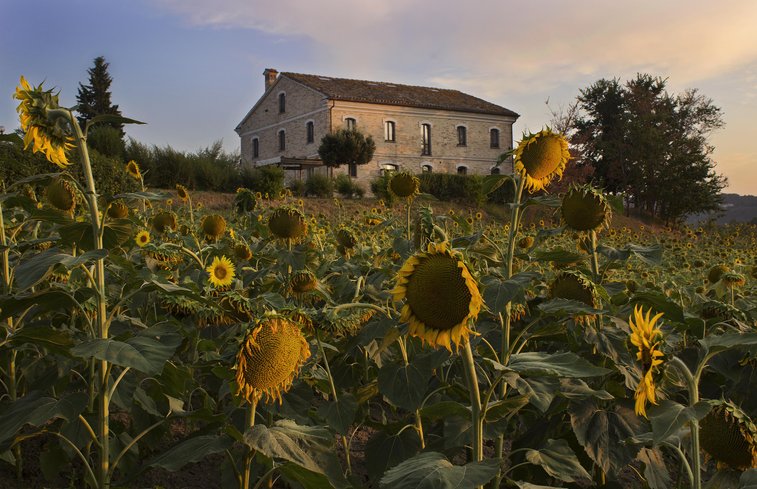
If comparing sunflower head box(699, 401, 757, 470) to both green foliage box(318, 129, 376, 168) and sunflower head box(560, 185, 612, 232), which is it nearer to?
sunflower head box(560, 185, 612, 232)

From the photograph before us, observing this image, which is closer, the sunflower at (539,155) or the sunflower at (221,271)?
the sunflower at (539,155)

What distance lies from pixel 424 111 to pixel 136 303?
38.3m

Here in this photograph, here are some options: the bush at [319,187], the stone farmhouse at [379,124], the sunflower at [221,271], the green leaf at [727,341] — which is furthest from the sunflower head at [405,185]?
the stone farmhouse at [379,124]

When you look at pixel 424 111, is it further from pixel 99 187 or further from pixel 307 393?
pixel 307 393

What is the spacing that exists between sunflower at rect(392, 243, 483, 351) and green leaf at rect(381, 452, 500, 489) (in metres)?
0.26

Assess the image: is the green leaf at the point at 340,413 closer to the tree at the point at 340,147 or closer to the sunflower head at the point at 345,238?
the sunflower head at the point at 345,238

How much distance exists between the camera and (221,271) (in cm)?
370

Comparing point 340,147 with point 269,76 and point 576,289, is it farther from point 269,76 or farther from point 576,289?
point 576,289

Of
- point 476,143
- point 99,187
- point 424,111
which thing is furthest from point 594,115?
point 99,187

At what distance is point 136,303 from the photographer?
2867 mm

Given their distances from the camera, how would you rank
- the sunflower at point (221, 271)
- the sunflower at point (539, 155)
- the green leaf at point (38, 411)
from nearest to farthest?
1. the green leaf at point (38, 411)
2. the sunflower at point (539, 155)
3. the sunflower at point (221, 271)

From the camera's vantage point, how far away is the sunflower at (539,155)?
2850mm

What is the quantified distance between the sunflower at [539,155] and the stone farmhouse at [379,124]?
32863 millimetres

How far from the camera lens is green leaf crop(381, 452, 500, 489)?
1.34 m
